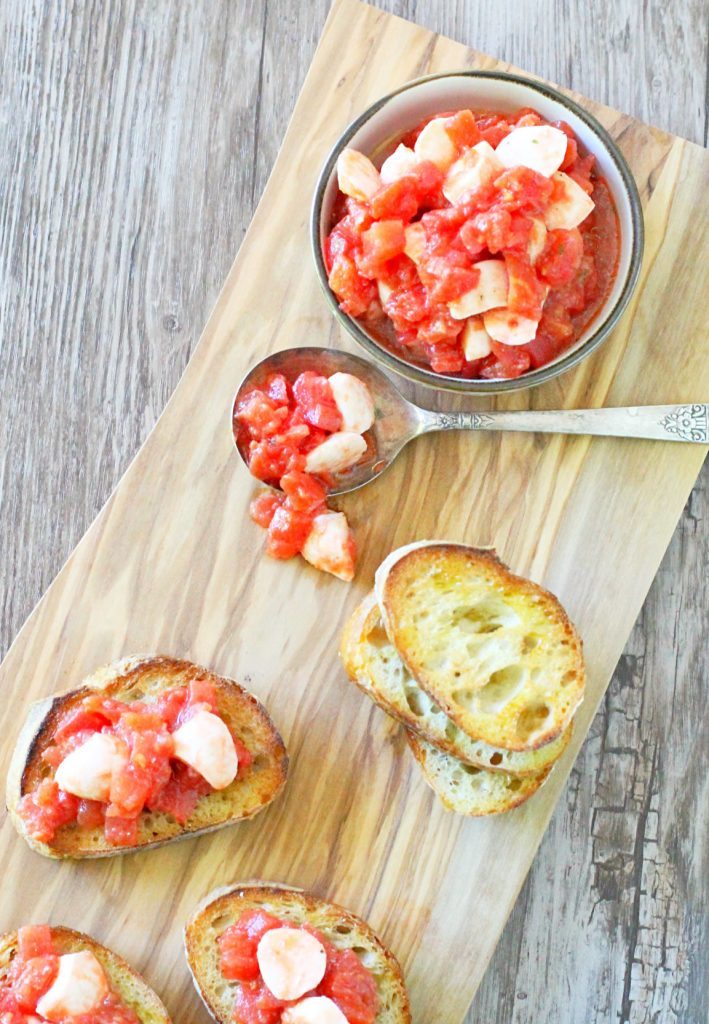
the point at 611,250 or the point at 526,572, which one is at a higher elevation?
the point at 611,250

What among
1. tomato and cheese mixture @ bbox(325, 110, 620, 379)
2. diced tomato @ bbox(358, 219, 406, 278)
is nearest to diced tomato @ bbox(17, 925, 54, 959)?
tomato and cheese mixture @ bbox(325, 110, 620, 379)

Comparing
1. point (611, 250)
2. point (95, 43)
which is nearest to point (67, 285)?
point (95, 43)

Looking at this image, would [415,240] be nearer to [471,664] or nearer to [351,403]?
[351,403]

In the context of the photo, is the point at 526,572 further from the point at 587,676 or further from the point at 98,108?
the point at 98,108

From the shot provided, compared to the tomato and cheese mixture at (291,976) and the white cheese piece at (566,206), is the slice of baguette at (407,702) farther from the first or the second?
the white cheese piece at (566,206)

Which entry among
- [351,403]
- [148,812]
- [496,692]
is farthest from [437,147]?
[148,812]

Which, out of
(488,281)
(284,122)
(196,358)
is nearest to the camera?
(488,281)
